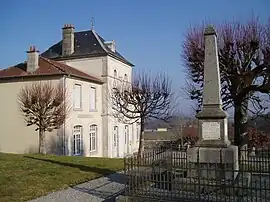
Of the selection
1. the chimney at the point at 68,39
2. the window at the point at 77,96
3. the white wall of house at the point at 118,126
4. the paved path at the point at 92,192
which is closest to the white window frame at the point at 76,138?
the window at the point at 77,96

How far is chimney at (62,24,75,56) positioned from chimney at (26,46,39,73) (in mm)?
5646

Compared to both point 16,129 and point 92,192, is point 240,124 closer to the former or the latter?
point 92,192

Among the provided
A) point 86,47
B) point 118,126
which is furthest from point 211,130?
point 86,47

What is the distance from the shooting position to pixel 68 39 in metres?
30.4

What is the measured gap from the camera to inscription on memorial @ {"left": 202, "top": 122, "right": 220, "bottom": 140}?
8695mm

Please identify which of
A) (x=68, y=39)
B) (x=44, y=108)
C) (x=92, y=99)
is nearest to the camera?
(x=44, y=108)

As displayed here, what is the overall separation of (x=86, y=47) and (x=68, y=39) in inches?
73.2

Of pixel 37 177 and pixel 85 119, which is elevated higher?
pixel 85 119

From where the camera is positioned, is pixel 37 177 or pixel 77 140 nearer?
pixel 37 177

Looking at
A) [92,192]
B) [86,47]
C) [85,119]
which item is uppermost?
[86,47]

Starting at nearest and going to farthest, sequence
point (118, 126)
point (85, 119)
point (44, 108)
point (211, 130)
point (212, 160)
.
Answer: point (212, 160) < point (211, 130) < point (44, 108) < point (85, 119) < point (118, 126)

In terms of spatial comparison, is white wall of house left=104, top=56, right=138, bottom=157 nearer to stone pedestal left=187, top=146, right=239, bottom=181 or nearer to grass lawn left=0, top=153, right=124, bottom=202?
grass lawn left=0, top=153, right=124, bottom=202

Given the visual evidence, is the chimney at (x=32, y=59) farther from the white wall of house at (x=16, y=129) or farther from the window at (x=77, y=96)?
the window at (x=77, y=96)

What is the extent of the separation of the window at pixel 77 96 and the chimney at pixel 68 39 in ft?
21.1
